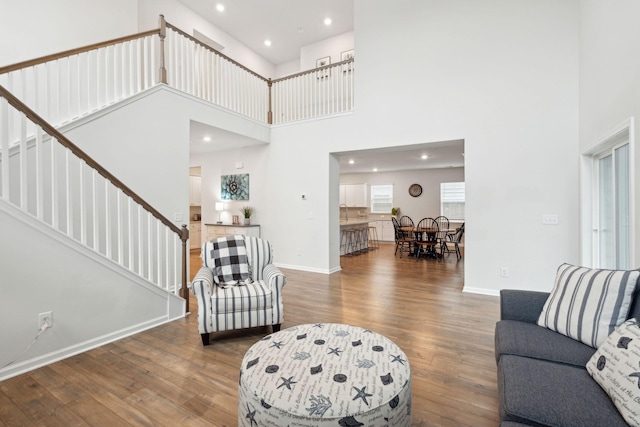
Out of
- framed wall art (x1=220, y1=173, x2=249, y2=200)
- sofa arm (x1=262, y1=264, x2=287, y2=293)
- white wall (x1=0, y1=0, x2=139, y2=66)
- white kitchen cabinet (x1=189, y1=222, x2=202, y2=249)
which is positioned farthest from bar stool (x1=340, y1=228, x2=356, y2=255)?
white wall (x1=0, y1=0, x2=139, y2=66)

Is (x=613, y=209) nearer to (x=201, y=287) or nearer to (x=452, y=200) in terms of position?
(x=201, y=287)

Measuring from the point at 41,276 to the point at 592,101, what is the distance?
553cm

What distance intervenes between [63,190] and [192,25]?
4.80m

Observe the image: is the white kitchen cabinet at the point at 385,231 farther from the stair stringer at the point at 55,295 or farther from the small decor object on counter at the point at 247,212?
the stair stringer at the point at 55,295

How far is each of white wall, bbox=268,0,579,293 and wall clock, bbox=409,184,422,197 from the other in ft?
19.5

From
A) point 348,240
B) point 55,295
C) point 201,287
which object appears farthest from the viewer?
point 348,240

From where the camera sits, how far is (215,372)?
227 centimetres

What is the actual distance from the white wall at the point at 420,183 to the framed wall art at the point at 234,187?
234 inches

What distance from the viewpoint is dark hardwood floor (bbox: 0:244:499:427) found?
71.0 inches

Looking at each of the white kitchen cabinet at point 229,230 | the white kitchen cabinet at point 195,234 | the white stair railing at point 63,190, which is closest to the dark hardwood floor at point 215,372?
the white stair railing at point 63,190

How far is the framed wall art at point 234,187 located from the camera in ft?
22.0

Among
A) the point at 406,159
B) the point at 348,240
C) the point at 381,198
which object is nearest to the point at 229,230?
the point at 348,240

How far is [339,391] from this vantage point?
1.32 metres

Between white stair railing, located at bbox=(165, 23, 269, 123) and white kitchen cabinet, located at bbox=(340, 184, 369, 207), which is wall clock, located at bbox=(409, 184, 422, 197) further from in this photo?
white stair railing, located at bbox=(165, 23, 269, 123)
